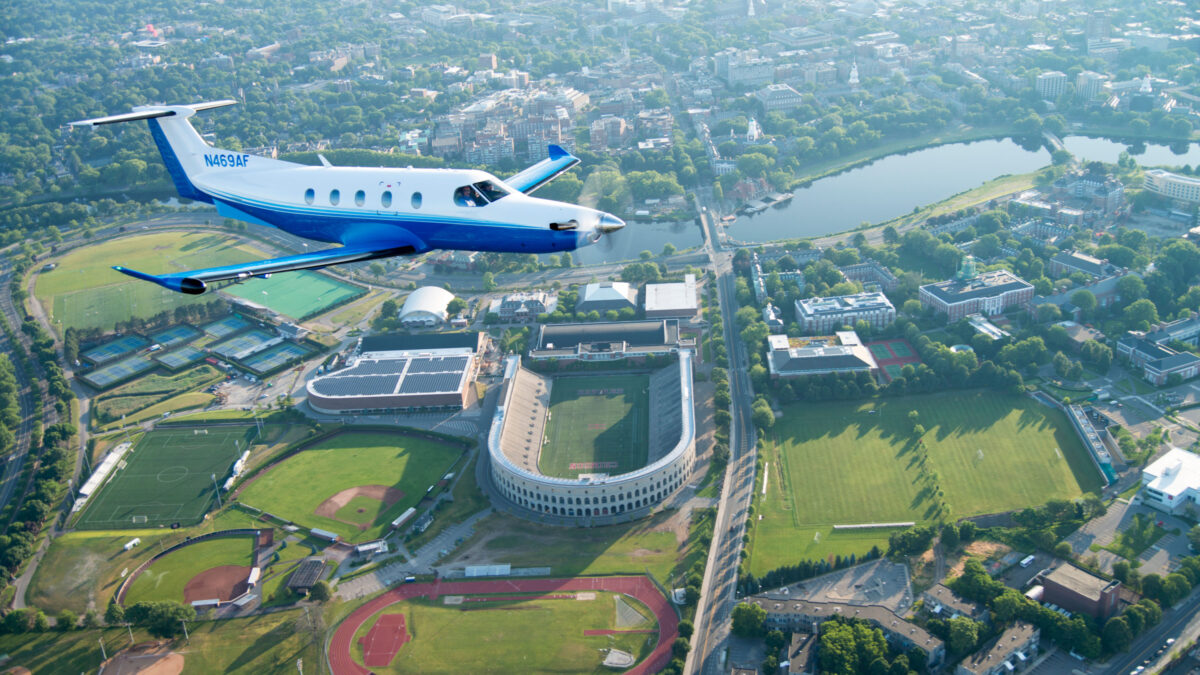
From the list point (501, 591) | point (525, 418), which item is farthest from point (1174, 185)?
point (501, 591)

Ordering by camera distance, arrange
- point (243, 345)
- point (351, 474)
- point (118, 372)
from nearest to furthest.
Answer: point (351, 474)
point (118, 372)
point (243, 345)

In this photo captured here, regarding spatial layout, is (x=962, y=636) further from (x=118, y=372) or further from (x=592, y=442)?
(x=118, y=372)

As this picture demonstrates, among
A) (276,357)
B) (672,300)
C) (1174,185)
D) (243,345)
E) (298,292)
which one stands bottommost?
(276,357)

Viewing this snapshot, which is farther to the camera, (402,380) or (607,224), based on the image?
(402,380)

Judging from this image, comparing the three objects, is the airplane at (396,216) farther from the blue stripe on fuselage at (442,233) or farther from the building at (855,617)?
the building at (855,617)

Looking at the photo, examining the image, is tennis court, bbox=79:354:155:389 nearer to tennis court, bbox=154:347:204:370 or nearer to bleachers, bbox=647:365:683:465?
tennis court, bbox=154:347:204:370

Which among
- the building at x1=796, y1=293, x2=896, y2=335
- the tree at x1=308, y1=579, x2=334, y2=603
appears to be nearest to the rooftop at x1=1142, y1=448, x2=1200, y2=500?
the building at x1=796, y1=293, x2=896, y2=335

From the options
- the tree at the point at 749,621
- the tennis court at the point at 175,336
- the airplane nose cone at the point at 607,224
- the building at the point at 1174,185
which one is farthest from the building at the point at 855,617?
the building at the point at 1174,185
